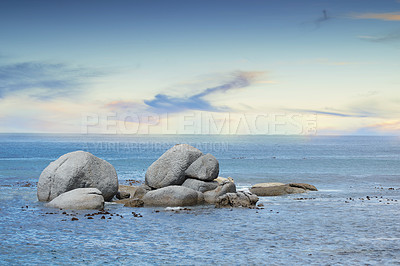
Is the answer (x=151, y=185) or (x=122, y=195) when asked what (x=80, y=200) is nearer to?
(x=122, y=195)

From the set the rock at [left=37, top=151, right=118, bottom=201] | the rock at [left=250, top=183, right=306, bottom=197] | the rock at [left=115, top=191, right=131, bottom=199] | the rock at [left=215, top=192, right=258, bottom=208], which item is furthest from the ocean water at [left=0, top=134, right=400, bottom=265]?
the rock at [left=250, top=183, right=306, bottom=197]

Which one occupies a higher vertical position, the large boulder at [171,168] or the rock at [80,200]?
the large boulder at [171,168]

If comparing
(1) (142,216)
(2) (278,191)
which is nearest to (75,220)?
(1) (142,216)

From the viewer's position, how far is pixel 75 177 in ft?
100

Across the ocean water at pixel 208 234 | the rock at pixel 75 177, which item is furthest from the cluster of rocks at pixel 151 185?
the ocean water at pixel 208 234

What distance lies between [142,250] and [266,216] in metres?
10.1

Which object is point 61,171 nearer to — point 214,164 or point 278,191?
point 214,164

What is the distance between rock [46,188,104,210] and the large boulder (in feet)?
19.0

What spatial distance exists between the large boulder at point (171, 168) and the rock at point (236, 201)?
207 inches

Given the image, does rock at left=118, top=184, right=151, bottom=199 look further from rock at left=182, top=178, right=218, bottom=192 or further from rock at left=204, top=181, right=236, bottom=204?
rock at left=204, top=181, right=236, bottom=204

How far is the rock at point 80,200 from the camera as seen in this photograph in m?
27.7

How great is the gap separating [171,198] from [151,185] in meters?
→ 4.85

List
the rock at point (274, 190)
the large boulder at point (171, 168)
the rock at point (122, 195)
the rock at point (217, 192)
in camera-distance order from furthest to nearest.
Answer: the rock at point (274, 190) → the rock at point (122, 195) → the large boulder at point (171, 168) → the rock at point (217, 192)

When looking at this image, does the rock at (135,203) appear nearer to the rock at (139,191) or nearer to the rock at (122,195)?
the rock at (139,191)
